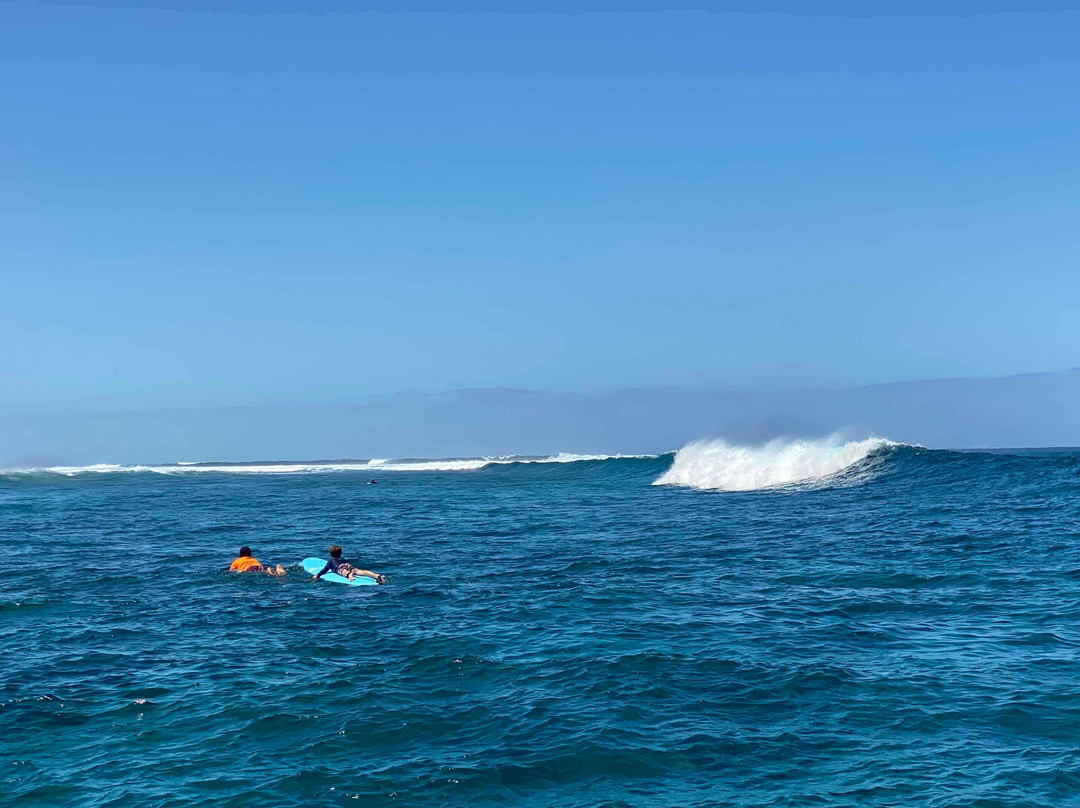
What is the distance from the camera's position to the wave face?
205ft

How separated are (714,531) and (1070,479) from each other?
68.1 ft

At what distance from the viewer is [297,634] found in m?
23.6

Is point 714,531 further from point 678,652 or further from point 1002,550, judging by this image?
point 678,652

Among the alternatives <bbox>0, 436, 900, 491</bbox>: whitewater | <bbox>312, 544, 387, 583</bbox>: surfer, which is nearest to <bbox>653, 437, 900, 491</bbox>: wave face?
<bbox>0, 436, 900, 491</bbox>: whitewater

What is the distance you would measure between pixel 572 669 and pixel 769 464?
49.5 meters

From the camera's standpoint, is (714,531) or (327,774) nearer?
(327,774)

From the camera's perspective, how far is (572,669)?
19.6 metres

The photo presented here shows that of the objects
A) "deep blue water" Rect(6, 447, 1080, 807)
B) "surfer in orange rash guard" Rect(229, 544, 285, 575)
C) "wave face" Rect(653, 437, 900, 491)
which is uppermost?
"wave face" Rect(653, 437, 900, 491)

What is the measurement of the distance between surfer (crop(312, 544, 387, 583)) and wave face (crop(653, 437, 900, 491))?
38.6m

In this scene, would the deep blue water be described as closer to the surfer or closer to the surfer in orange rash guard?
the surfer in orange rash guard

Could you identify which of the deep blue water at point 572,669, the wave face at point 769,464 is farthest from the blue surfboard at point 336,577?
the wave face at point 769,464

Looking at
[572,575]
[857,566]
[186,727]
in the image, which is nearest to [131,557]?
[572,575]

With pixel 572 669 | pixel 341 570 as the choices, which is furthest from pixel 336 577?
pixel 572 669

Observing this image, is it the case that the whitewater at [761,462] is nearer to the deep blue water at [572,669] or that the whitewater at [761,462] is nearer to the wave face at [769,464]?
the wave face at [769,464]
